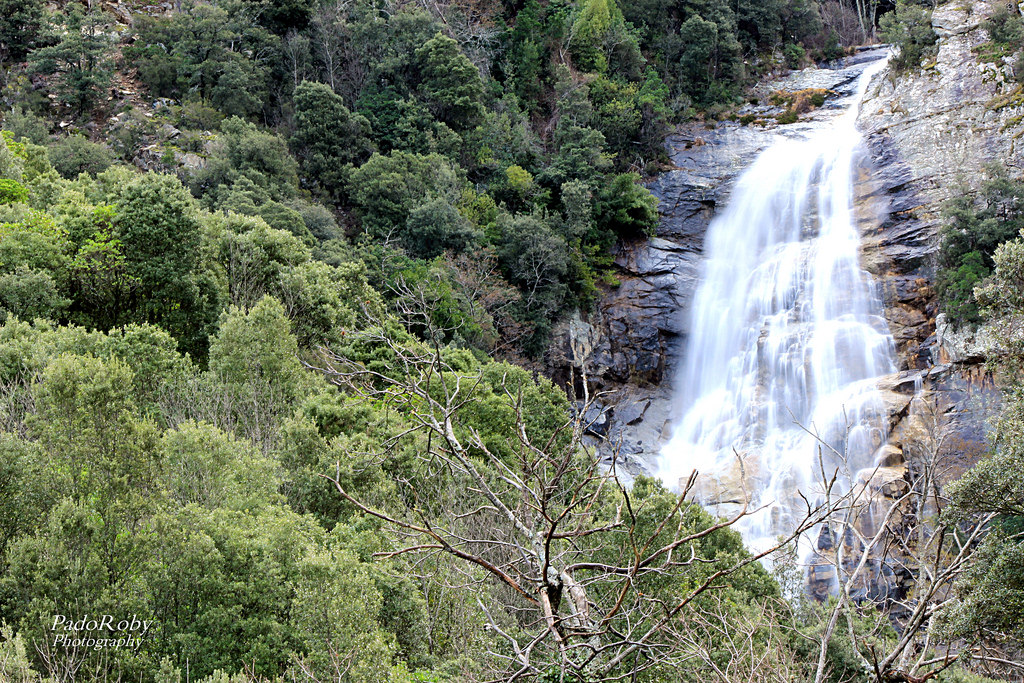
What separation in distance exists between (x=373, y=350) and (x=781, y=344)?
16.5 m

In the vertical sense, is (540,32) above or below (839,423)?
above

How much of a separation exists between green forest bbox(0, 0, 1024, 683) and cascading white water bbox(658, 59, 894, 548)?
3308 mm

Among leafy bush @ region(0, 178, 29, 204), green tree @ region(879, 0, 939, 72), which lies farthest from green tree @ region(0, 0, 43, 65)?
green tree @ region(879, 0, 939, 72)

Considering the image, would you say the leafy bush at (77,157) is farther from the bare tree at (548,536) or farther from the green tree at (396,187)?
the bare tree at (548,536)

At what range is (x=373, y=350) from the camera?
24438mm

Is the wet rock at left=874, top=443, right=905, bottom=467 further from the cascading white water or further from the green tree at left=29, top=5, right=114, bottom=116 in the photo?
the green tree at left=29, top=5, right=114, bottom=116

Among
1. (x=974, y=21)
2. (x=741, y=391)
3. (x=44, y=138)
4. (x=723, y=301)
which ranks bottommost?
(x=741, y=391)

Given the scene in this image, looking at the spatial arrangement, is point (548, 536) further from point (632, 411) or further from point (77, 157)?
point (77, 157)

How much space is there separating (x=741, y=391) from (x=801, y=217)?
9.95 meters

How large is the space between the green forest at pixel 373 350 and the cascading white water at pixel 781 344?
3.31 meters

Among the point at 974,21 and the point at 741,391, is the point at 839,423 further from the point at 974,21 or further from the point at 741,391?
the point at 974,21

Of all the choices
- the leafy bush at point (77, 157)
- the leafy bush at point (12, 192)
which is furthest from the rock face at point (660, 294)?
the leafy bush at point (77, 157)

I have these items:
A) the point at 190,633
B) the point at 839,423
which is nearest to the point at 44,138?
the point at 190,633

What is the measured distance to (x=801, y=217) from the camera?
35.9 metres
